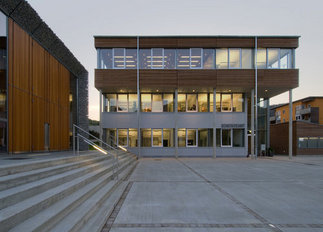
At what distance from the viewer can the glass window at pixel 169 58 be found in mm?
17297

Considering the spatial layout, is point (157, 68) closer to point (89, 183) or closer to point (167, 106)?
point (167, 106)

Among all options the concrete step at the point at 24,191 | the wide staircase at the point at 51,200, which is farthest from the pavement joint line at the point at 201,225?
the concrete step at the point at 24,191

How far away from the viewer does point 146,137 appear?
1803cm

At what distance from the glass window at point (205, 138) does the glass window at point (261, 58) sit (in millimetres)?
7863

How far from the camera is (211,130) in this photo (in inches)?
715

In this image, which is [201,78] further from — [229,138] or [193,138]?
[229,138]

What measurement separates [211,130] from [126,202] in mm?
14369

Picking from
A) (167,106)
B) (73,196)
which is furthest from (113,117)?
(73,196)

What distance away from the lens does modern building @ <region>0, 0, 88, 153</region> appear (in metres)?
9.22

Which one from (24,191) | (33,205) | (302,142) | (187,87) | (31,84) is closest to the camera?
(33,205)

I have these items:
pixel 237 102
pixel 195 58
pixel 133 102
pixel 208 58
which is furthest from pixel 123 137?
pixel 237 102

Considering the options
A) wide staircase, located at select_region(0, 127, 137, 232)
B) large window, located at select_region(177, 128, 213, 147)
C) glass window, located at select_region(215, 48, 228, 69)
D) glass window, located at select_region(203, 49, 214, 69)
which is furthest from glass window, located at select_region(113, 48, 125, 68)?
wide staircase, located at select_region(0, 127, 137, 232)

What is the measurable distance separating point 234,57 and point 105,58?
12300 millimetres

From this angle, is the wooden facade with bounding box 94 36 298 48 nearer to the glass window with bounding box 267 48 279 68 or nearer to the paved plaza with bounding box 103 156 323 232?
the glass window with bounding box 267 48 279 68
